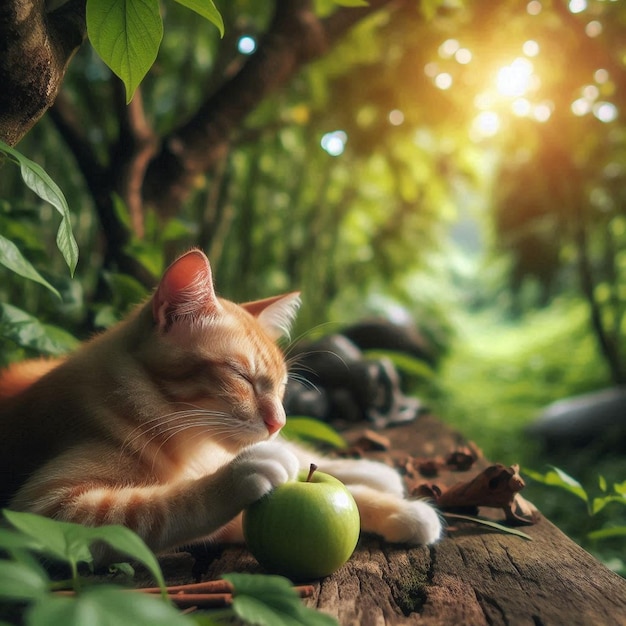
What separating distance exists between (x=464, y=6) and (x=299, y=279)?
5.14 ft

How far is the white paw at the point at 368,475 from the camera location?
1033mm

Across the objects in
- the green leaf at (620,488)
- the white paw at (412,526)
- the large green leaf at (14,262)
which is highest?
the large green leaf at (14,262)

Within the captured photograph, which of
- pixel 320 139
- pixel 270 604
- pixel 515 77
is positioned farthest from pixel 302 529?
pixel 320 139

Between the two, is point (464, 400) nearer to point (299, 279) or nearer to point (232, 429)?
point (299, 279)

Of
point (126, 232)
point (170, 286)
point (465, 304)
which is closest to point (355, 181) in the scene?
point (126, 232)

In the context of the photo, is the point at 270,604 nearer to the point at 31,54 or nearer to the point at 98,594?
the point at 98,594

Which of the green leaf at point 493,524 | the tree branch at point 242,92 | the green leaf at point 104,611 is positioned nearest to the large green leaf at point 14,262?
the green leaf at point 104,611

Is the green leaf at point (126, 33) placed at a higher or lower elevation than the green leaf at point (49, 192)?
higher

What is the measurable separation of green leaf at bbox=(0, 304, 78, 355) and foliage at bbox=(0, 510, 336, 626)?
0.59 meters

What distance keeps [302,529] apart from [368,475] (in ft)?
1.20

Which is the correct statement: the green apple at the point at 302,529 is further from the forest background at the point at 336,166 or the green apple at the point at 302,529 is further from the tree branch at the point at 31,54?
the tree branch at the point at 31,54

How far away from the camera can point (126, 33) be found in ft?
2.39

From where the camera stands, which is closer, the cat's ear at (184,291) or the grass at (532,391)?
the cat's ear at (184,291)

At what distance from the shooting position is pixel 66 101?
1.67 meters
